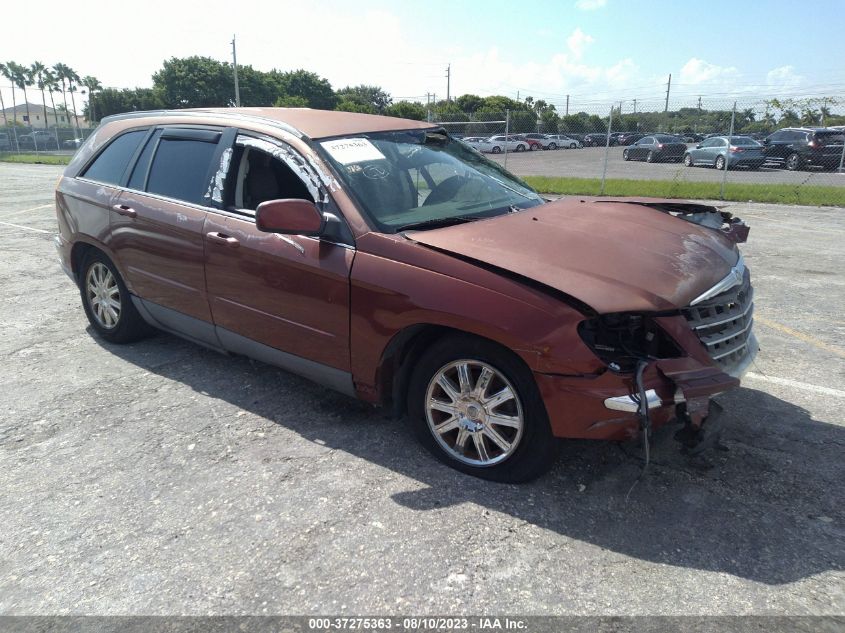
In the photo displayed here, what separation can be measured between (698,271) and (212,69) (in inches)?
3264

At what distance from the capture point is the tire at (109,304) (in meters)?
5.02

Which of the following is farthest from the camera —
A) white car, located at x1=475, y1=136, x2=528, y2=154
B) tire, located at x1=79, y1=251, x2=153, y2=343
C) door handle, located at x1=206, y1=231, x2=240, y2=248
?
white car, located at x1=475, y1=136, x2=528, y2=154

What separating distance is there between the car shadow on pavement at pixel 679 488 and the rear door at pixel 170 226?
2.68 feet

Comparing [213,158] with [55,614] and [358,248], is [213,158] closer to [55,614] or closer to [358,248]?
[358,248]

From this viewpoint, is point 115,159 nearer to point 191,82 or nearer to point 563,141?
point 563,141

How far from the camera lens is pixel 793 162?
22797 mm

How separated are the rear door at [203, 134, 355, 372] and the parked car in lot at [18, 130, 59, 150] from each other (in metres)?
51.4

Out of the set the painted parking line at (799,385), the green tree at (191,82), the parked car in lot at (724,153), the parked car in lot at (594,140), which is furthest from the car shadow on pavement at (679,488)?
the green tree at (191,82)

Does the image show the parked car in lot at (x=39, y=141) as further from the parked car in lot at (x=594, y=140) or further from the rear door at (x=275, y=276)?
the rear door at (x=275, y=276)

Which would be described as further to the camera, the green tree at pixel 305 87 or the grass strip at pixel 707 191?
the green tree at pixel 305 87

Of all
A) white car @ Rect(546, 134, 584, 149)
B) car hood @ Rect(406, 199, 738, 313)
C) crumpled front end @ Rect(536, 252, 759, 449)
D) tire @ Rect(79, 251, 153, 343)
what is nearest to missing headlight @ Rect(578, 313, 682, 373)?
crumpled front end @ Rect(536, 252, 759, 449)

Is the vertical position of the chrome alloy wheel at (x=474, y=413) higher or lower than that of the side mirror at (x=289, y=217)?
lower

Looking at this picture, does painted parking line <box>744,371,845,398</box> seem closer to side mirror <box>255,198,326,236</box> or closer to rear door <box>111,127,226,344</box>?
side mirror <box>255,198,326,236</box>

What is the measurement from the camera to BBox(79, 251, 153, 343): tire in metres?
5.02
